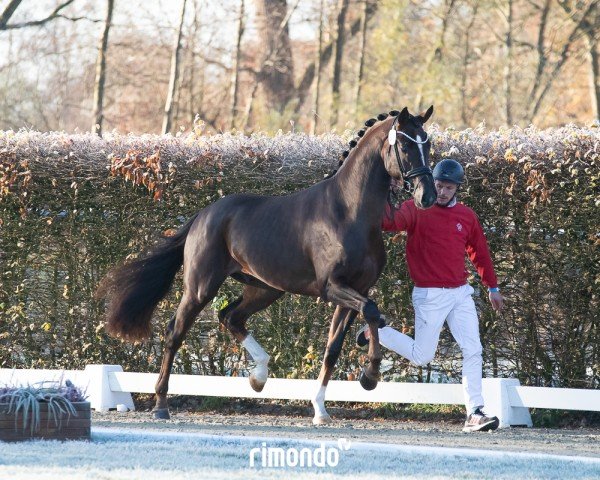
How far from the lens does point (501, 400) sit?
8.11 m

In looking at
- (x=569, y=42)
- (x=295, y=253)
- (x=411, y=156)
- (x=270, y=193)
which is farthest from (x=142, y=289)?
(x=569, y=42)

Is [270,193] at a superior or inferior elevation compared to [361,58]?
inferior

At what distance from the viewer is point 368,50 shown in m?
28.8

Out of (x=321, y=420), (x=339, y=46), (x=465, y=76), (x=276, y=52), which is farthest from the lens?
(x=465, y=76)

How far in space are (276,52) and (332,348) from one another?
17.5 metres

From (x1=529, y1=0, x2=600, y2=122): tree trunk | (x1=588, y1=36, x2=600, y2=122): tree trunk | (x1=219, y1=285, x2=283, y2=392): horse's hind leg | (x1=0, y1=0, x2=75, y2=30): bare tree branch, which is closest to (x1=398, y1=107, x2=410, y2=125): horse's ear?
(x1=219, y1=285, x2=283, y2=392): horse's hind leg

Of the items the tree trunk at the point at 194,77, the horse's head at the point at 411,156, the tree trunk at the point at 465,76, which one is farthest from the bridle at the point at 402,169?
the tree trunk at the point at 465,76

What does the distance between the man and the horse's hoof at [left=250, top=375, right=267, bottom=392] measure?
4.50ft

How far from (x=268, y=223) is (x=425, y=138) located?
144 centimetres

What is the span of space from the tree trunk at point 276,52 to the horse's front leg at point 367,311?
57.4 feet

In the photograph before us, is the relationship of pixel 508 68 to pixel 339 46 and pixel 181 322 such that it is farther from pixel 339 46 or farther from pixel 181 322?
pixel 181 322

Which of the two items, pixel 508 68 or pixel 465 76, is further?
pixel 465 76

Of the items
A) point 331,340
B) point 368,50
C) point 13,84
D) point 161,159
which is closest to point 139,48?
point 13,84

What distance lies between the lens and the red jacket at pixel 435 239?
7.58 meters
